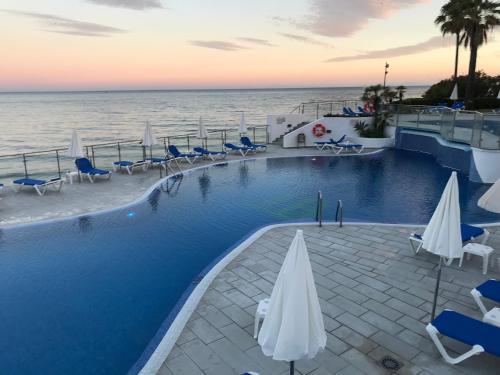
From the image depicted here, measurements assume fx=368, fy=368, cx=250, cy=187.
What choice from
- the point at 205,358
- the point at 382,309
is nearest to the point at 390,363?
the point at 382,309

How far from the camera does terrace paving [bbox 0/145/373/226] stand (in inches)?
430

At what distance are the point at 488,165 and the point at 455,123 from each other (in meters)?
3.51

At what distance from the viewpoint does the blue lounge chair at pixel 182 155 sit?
18.1 m

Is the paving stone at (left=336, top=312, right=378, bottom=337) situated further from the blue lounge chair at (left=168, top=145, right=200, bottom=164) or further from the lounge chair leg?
the blue lounge chair at (left=168, top=145, right=200, bottom=164)

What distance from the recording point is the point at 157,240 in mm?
9250

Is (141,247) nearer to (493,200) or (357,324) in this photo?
(357,324)

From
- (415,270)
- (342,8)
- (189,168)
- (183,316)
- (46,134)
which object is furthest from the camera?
(46,134)

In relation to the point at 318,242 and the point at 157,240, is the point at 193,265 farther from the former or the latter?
the point at 318,242

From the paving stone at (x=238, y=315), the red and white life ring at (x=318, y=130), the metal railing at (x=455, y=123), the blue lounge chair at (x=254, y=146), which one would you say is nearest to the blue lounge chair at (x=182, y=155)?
the blue lounge chair at (x=254, y=146)

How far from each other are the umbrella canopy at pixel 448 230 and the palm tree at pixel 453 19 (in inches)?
1125

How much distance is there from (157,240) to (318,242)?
157 inches

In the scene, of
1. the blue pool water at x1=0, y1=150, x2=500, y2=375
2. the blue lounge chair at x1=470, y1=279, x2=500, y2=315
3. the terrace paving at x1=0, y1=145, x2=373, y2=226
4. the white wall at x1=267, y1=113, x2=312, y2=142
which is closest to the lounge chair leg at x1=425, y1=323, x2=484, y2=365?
the blue lounge chair at x1=470, y1=279, x2=500, y2=315

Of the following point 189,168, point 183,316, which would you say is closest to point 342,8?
point 189,168

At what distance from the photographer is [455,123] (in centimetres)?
1720
